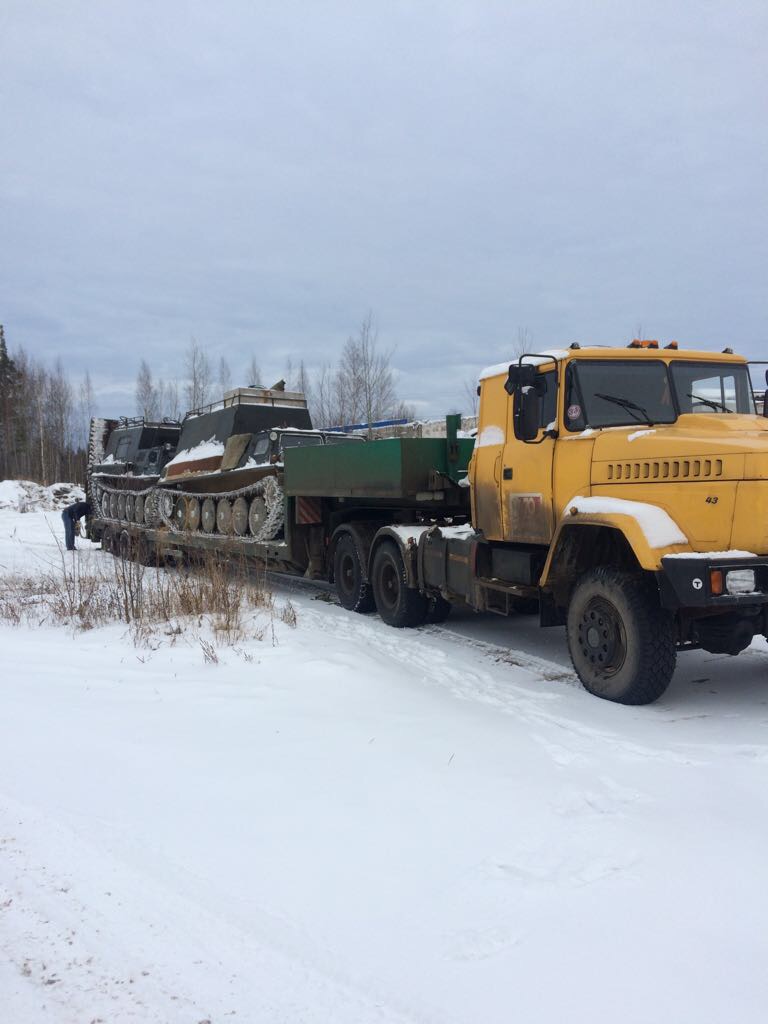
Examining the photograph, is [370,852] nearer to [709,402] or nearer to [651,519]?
[651,519]

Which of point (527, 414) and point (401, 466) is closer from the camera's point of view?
point (527, 414)

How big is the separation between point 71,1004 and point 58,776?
1804mm

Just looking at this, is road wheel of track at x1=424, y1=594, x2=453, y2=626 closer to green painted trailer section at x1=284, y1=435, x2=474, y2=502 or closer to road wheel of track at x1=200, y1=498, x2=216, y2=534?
green painted trailer section at x1=284, y1=435, x2=474, y2=502

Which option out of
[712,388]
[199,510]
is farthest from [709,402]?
[199,510]

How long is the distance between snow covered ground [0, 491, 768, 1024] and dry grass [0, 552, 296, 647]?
4.52 ft

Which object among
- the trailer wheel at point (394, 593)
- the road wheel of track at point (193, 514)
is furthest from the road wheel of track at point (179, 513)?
the trailer wheel at point (394, 593)

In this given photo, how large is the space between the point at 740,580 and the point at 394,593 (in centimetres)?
452

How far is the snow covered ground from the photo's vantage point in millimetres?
2439

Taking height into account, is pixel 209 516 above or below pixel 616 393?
below

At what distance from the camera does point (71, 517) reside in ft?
61.8

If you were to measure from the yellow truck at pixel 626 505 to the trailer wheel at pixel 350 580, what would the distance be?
2.42m

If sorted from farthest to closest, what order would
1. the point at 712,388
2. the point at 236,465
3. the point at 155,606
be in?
the point at 236,465 < the point at 155,606 < the point at 712,388

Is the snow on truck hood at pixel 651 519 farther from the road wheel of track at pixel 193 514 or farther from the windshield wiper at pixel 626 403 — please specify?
the road wheel of track at pixel 193 514

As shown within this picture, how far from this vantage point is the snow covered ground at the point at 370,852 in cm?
244
